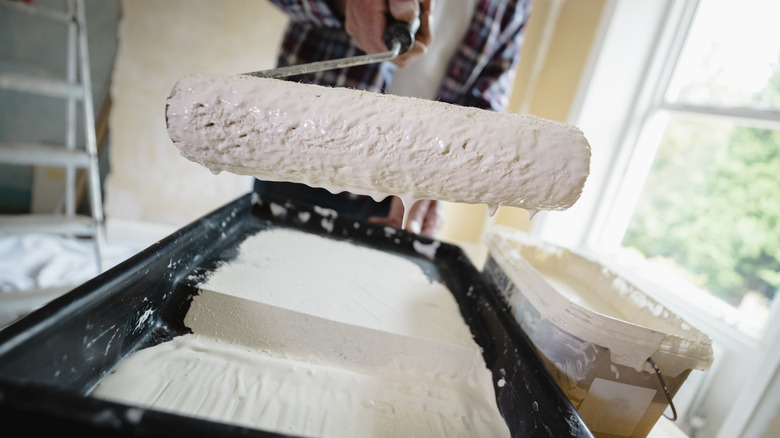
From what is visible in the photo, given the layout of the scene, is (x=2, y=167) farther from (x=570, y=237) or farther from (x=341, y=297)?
(x=570, y=237)

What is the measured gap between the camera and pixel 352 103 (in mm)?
523

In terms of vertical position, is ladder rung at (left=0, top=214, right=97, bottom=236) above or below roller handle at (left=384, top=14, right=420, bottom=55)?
below

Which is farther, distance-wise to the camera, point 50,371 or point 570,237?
point 570,237

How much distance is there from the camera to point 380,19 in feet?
2.45

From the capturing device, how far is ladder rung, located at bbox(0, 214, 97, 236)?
1137 millimetres

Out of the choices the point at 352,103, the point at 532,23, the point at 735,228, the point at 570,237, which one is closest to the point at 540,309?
the point at 352,103

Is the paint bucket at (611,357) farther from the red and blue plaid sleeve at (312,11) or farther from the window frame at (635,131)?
the red and blue plaid sleeve at (312,11)

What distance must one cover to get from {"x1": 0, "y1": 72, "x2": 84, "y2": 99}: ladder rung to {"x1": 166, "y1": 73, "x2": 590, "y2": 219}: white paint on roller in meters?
1.06

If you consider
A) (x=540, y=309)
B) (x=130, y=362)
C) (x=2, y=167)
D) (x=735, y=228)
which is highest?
(x=735, y=228)

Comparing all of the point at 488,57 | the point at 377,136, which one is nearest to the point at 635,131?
the point at 488,57

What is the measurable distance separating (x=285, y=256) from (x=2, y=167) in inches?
78.7

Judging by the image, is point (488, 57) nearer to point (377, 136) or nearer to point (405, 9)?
point (405, 9)

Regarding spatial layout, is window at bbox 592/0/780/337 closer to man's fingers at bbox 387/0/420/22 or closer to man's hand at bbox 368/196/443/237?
man's hand at bbox 368/196/443/237

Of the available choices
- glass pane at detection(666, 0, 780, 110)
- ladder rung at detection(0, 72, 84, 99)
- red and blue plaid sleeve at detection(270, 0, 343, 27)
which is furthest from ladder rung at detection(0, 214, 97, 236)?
glass pane at detection(666, 0, 780, 110)
